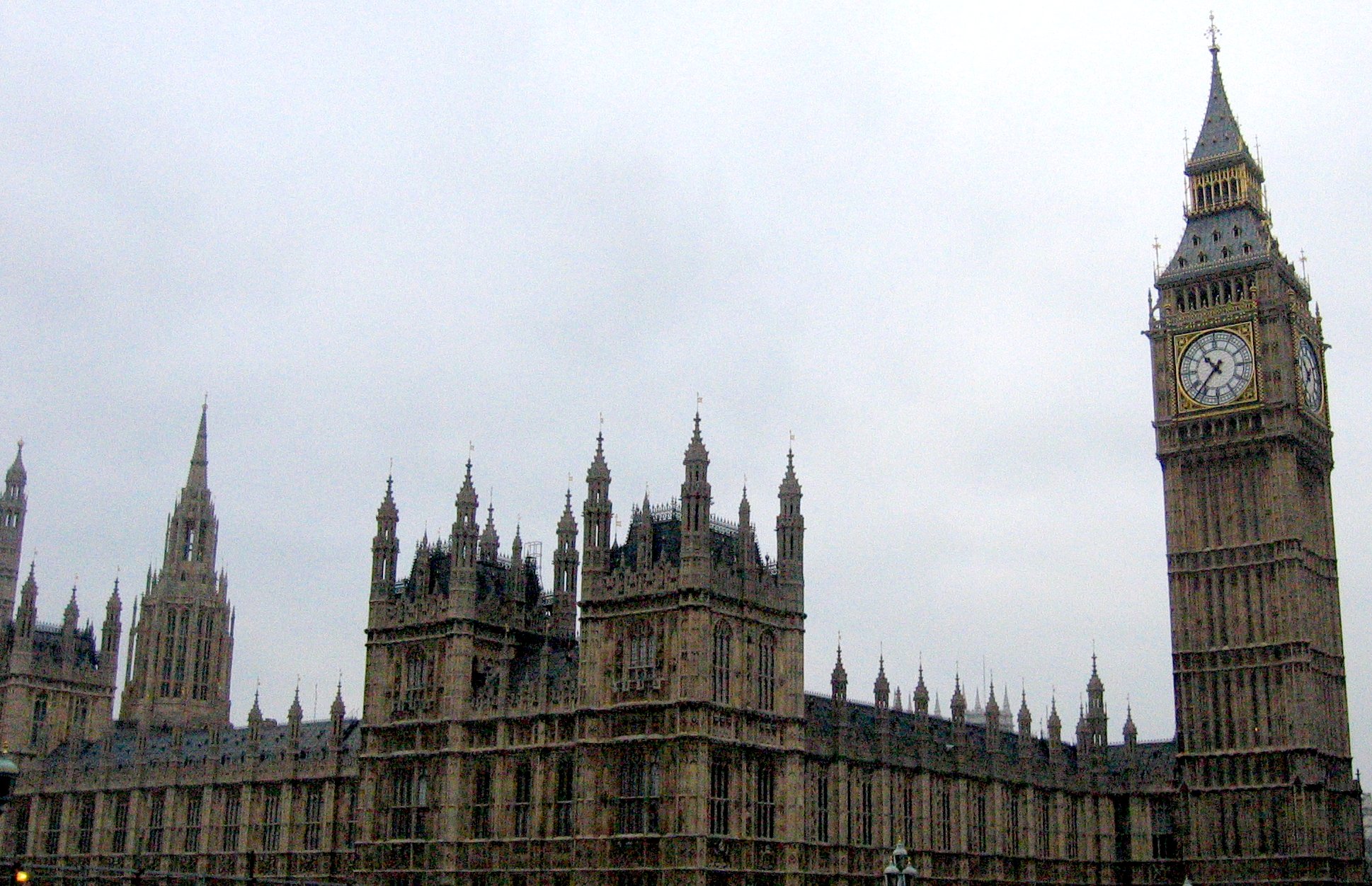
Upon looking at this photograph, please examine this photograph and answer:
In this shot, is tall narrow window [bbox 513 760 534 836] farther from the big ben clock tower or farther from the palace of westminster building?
the big ben clock tower

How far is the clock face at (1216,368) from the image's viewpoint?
10831 centimetres

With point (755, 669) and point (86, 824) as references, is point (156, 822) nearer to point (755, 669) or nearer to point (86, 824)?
point (86, 824)

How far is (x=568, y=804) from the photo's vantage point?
7600 cm

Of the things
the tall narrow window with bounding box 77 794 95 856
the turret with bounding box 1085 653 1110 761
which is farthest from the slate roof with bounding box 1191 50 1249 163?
the tall narrow window with bounding box 77 794 95 856

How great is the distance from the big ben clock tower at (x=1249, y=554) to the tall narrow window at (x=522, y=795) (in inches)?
1832

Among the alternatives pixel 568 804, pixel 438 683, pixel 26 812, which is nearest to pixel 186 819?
pixel 26 812

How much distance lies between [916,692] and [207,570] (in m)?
82.2

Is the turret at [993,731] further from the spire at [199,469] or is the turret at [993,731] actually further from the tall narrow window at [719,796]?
the spire at [199,469]

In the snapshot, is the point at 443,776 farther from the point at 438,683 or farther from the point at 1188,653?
the point at 1188,653

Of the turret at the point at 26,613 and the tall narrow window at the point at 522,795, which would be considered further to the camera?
the turret at the point at 26,613

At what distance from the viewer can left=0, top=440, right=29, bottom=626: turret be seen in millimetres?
140375

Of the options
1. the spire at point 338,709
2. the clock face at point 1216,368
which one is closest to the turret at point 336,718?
the spire at point 338,709

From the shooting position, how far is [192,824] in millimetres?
110062

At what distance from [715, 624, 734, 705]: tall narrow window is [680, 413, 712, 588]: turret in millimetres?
2545
